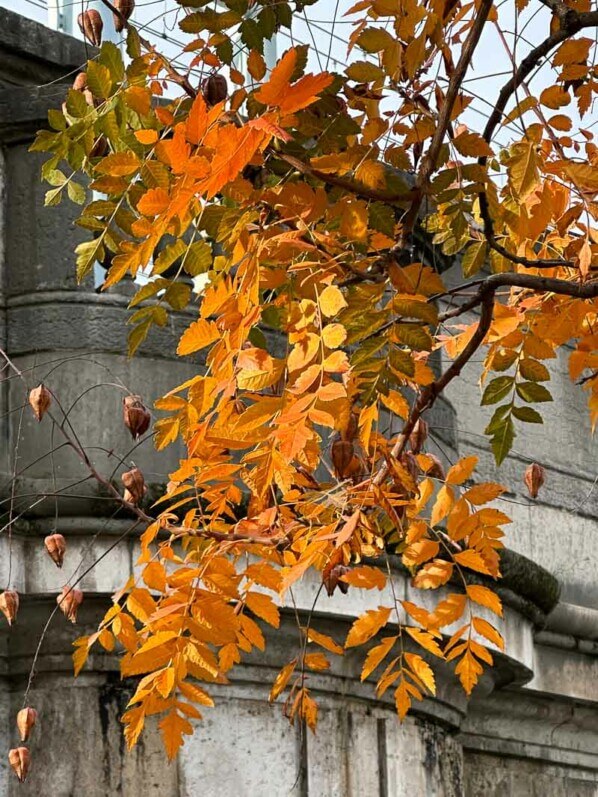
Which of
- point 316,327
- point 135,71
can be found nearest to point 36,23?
point 135,71

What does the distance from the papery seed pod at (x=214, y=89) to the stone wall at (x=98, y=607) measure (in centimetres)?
83

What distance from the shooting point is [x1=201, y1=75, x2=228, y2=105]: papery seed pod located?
3.18 m

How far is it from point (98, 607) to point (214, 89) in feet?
5.07

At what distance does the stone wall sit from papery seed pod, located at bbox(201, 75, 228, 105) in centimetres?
83

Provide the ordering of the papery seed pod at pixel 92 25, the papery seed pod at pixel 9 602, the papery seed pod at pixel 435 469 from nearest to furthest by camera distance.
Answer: the papery seed pod at pixel 92 25, the papery seed pod at pixel 435 469, the papery seed pod at pixel 9 602

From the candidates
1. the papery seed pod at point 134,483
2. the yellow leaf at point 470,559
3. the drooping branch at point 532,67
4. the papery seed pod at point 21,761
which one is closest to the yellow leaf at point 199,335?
the drooping branch at point 532,67

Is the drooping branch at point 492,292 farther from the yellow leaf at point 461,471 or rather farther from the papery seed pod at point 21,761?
the papery seed pod at point 21,761

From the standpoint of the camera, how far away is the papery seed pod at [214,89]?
3.18 metres

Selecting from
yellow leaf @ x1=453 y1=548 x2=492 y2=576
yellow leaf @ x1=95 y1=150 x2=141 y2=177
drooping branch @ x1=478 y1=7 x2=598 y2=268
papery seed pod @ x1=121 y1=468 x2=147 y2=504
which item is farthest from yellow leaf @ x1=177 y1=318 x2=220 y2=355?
papery seed pod @ x1=121 y1=468 x2=147 y2=504

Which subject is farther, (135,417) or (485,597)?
(135,417)

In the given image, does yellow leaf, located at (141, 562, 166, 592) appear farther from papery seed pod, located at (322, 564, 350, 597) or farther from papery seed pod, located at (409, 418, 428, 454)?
papery seed pod, located at (409, 418, 428, 454)

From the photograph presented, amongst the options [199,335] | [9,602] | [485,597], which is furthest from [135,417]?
[199,335]

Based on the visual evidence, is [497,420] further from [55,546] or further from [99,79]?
[55,546]

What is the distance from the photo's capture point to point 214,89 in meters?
3.20
